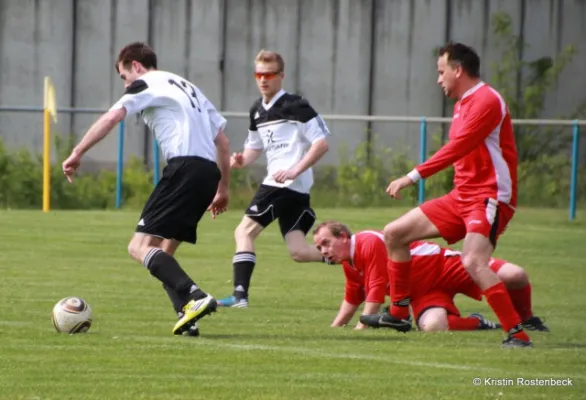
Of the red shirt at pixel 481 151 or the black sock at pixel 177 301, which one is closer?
the red shirt at pixel 481 151

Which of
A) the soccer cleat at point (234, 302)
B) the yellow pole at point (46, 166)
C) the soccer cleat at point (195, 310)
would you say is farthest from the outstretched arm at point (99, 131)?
the yellow pole at point (46, 166)

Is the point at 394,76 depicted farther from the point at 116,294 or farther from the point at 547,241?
the point at 116,294

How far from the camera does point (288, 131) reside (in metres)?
11.6

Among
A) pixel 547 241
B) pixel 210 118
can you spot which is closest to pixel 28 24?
pixel 547 241

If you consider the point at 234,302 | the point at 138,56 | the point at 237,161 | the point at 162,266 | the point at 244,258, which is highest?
the point at 138,56

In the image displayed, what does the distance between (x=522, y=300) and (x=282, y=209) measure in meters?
2.49

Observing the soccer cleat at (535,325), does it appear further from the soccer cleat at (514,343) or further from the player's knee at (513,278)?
the soccer cleat at (514,343)

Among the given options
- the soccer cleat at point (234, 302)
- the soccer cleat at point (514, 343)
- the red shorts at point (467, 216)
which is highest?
the red shorts at point (467, 216)

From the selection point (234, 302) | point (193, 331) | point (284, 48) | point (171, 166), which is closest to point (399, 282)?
point (193, 331)

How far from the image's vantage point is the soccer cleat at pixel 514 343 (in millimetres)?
8406

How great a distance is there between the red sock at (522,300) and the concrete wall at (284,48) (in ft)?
44.8

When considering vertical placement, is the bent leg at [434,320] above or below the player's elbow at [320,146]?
below

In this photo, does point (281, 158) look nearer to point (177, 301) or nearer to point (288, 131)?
point (288, 131)

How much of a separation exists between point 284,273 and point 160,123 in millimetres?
5317
